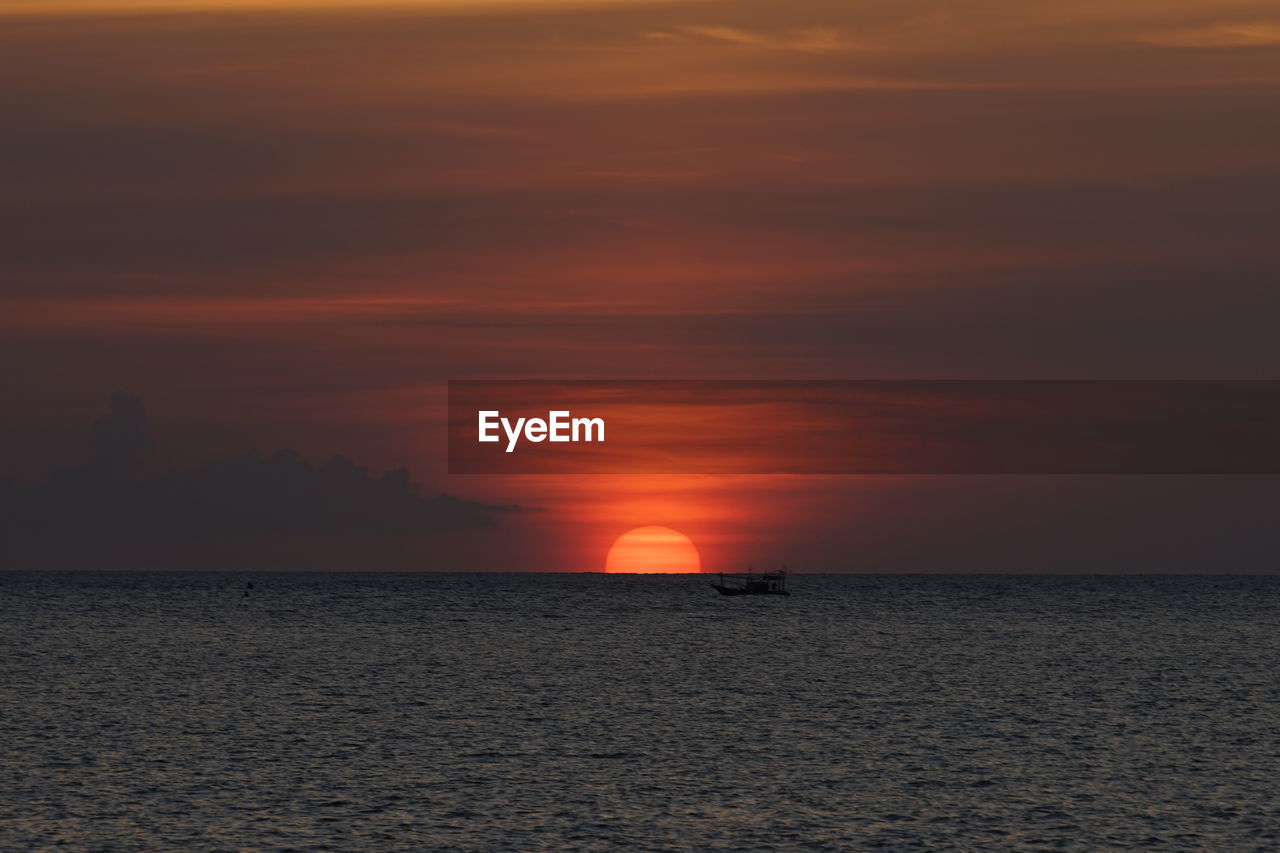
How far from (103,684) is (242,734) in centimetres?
3390

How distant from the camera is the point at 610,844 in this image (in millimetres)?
56562

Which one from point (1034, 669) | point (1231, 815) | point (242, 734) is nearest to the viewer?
point (1231, 815)

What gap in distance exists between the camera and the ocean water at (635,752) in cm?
5897

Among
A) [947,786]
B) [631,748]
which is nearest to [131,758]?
[631,748]

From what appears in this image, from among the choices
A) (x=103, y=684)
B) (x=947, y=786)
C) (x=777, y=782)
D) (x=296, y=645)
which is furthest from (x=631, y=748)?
(x=296, y=645)

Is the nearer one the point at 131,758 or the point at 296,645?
the point at 131,758

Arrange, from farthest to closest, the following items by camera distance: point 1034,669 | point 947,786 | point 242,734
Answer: point 1034,669 < point 242,734 < point 947,786

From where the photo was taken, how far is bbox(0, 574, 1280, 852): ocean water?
59.0 m

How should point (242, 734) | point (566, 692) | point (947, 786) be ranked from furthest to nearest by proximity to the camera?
point (566, 692) < point (242, 734) < point (947, 786)

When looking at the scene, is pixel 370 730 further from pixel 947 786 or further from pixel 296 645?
pixel 296 645

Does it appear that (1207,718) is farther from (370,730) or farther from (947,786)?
(370,730)

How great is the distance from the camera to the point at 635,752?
78.8m

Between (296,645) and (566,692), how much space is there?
205 ft

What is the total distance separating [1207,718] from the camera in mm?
95562
